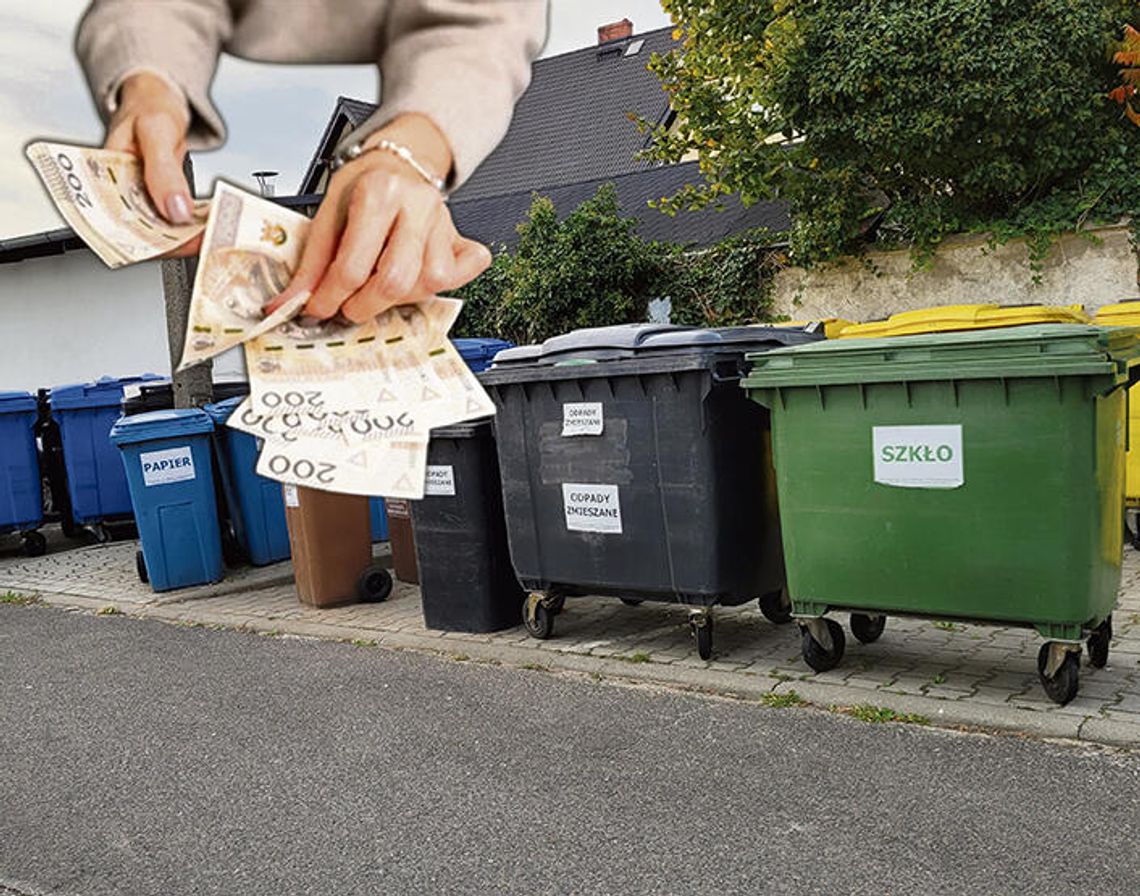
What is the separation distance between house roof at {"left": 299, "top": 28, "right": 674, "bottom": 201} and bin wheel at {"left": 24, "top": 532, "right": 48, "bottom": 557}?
10.6 meters

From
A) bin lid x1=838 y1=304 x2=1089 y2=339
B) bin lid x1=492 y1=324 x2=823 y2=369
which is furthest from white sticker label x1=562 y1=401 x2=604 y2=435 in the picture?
bin lid x1=838 y1=304 x2=1089 y2=339

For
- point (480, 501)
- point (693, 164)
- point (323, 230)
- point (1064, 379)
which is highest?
point (693, 164)

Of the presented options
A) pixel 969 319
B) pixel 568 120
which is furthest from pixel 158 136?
pixel 969 319

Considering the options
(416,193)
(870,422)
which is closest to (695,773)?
(870,422)

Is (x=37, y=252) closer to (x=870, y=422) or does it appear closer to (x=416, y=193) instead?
(x=416, y=193)

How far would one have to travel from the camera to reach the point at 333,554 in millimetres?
7652

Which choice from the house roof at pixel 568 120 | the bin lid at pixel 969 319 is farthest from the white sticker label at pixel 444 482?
the house roof at pixel 568 120

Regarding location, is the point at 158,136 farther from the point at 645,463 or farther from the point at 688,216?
the point at 688,216

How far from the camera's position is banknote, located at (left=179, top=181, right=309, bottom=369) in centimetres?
69

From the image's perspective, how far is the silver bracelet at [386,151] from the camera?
29.7 inches

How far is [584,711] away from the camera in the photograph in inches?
210

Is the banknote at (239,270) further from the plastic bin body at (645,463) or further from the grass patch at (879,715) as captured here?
the grass patch at (879,715)

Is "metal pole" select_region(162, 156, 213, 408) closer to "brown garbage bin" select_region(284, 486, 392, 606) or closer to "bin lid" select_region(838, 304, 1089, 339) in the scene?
"bin lid" select_region(838, 304, 1089, 339)

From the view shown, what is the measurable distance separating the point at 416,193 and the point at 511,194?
371 mm
